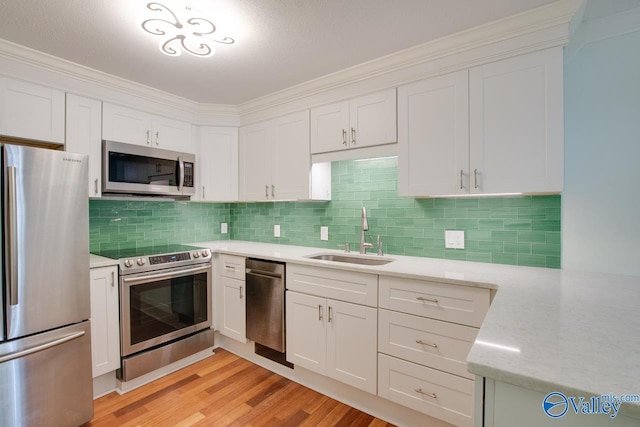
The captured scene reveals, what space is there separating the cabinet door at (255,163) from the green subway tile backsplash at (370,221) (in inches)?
11.3

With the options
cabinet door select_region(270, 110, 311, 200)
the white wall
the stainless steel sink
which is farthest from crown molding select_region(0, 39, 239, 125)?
the white wall

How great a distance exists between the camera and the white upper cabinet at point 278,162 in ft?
8.68

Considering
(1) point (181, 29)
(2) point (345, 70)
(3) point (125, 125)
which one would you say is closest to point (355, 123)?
(2) point (345, 70)

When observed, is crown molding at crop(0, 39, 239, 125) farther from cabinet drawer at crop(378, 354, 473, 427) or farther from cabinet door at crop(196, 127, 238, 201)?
cabinet drawer at crop(378, 354, 473, 427)

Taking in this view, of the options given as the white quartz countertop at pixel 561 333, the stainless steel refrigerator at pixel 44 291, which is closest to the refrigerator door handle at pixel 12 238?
the stainless steel refrigerator at pixel 44 291

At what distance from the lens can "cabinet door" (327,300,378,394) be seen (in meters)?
1.90

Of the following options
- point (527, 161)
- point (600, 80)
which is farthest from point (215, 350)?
point (600, 80)

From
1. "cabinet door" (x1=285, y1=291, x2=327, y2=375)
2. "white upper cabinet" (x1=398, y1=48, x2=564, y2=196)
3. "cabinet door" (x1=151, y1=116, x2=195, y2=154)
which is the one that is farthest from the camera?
"cabinet door" (x1=151, y1=116, x2=195, y2=154)

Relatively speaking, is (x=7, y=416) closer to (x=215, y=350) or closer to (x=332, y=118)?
(x=215, y=350)

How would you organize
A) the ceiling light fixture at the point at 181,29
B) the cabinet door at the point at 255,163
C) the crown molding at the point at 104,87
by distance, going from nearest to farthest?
the ceiling light fixture at the point at 181,29 → the crown molding at the point at 104,87 → the cabinet door at the point at 255,163

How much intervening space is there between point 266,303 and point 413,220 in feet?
4.36

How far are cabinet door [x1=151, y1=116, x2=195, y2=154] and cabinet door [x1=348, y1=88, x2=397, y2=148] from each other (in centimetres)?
165

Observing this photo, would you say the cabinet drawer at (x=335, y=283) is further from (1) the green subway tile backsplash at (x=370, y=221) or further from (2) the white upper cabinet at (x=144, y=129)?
(2) the white upper cabinet at (x=144, y=129)

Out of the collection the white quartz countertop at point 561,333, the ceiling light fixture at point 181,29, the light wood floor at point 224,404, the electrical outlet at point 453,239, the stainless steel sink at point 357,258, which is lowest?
the light wood floor at point 224,404
